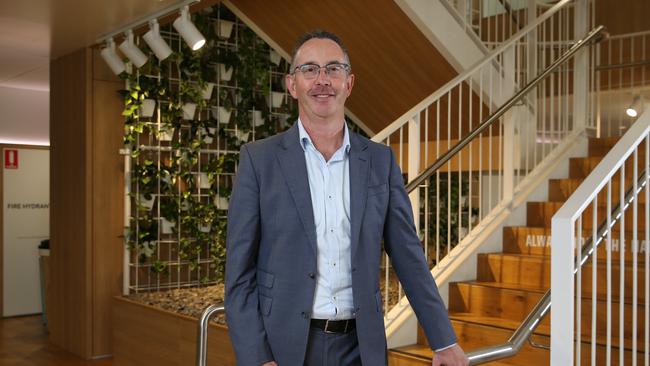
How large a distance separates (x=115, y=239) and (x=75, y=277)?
0.50 metres

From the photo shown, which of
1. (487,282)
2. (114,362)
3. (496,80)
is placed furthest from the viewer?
(114,362)

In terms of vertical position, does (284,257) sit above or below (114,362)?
above

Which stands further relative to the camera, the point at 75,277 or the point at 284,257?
the point at 75,277

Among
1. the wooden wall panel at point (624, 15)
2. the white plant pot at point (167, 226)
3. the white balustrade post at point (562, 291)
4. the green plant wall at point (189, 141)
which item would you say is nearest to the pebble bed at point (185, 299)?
the green plant wall at point (189, 141)

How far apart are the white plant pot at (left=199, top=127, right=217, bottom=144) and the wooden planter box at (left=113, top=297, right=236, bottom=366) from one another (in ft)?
4.89

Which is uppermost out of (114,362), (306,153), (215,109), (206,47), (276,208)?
(206,47)

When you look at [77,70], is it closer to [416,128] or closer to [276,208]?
[416,128]

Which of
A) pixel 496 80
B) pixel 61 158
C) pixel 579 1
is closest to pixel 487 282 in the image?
pixel 496 80

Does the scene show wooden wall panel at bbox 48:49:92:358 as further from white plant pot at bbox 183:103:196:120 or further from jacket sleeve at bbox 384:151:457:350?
jacket sleeve at bbox 384:151:457:350

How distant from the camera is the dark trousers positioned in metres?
1.78

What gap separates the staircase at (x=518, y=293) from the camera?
3668 mm

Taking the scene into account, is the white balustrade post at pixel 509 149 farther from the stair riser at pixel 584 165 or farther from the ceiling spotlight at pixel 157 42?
the ceiling spotlight at pixel 157 42

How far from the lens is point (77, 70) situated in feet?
20.2

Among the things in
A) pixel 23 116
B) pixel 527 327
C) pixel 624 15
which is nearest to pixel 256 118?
pixel 23 116
